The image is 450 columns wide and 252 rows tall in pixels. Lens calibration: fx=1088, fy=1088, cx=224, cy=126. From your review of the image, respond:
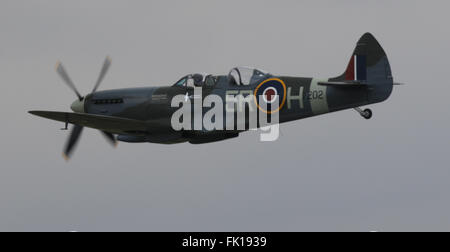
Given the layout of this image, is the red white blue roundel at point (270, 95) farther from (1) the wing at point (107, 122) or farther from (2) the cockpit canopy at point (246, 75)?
(1) the wing at point (107, 122)

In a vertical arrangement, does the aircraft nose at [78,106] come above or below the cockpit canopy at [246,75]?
below

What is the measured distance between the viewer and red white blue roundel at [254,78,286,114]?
1271 inches

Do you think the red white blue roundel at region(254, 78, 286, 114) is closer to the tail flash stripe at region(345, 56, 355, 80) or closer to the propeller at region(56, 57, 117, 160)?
the tail flash stripe at region(345, 56, 355, 80)

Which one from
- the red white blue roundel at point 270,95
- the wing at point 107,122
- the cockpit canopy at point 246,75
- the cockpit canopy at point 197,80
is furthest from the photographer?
the cockpit canopy at point 197,80

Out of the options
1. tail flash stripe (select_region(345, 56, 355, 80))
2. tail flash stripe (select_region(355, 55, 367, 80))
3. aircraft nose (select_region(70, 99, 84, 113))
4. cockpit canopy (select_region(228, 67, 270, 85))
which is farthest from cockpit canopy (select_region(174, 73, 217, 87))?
tail flash stripe (select_region(355, 55, 367, 80))

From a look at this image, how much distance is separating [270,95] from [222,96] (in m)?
1.56

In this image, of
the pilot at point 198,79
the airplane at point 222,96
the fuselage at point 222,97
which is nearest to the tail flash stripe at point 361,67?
the airplane at point 222,96

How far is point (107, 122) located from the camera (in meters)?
33.5

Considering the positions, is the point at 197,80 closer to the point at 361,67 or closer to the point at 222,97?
the point at 222,97

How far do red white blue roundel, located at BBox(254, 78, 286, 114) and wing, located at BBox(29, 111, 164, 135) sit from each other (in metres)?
3.44

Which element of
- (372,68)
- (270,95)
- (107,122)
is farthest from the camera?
(107,122)

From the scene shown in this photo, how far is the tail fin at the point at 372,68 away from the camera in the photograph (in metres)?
30.6

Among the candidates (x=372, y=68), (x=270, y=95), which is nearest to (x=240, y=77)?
(x=270, y=95)

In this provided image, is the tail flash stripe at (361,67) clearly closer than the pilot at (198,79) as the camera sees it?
Yes
